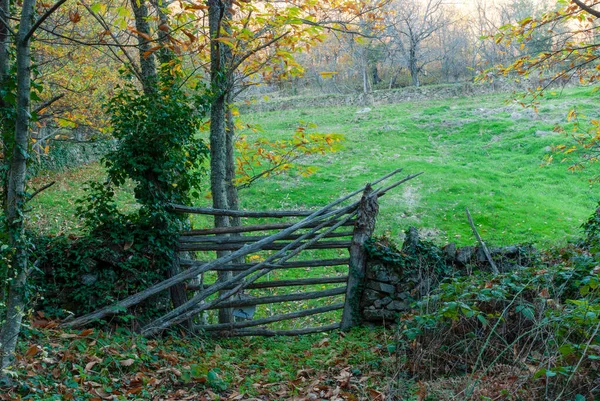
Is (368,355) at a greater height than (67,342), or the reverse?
(67,342)

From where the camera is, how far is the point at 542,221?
13.3 meters

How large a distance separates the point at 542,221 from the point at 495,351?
34.3 ft

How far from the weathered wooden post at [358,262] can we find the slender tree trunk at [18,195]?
4.02 m

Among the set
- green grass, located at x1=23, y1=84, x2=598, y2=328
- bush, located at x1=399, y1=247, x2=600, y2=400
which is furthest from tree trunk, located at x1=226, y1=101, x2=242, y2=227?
bush, located at x1=399, y1=247, x2=600, y2=400

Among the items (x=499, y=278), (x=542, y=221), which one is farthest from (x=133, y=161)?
(x=542, y=221)

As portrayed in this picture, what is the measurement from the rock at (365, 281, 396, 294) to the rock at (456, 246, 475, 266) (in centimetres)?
105

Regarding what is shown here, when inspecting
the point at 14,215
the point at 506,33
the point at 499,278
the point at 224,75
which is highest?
the point at 506,33

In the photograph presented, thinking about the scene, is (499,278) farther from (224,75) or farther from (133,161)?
(224,75)

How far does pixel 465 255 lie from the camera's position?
22.2ft

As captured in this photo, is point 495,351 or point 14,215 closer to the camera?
point 14,215

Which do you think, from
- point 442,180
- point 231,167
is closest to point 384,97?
point 442,180

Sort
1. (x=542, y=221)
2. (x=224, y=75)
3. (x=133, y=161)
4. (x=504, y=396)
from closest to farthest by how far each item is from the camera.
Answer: (x=504, y=396) → (x=133, y=161) → (x=224, y=75) → (x=542, y=221)

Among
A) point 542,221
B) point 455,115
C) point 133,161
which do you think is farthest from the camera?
point 455,115

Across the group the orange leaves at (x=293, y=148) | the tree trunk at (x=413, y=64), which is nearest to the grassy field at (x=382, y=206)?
the orange leaves at (x=293, y=148)
